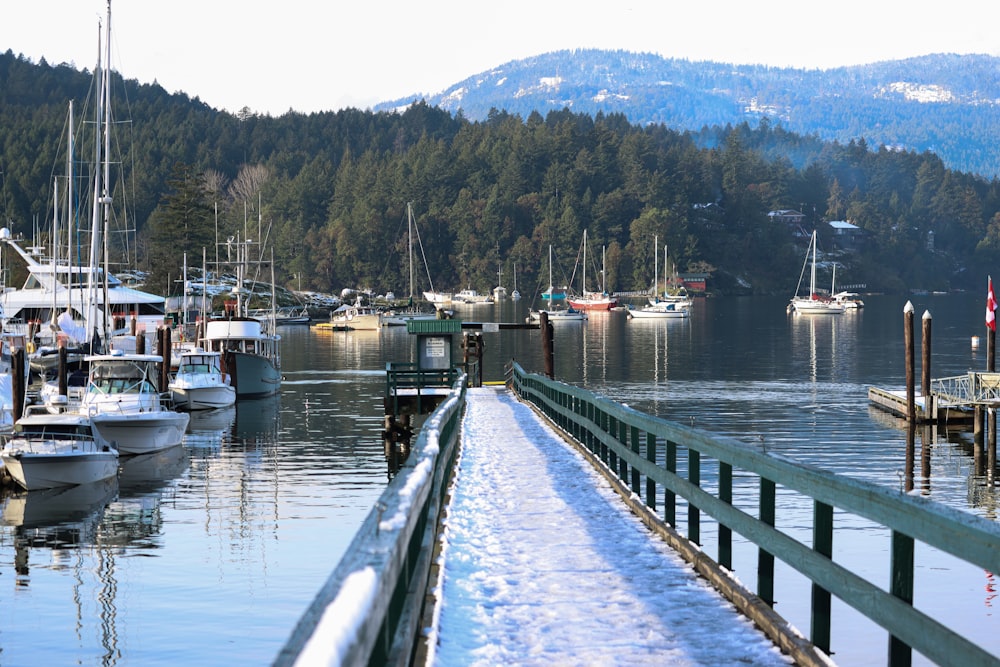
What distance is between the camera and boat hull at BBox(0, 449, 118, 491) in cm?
3228

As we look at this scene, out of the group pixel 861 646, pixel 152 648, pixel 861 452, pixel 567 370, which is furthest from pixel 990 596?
pixel 567 370

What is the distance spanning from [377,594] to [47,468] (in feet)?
98.6

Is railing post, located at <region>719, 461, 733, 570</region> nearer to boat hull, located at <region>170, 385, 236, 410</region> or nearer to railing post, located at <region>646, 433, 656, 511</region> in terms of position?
railing post, located at <region>646, 433, 656, 511</region>

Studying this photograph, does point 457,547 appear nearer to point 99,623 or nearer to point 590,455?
point 590,455

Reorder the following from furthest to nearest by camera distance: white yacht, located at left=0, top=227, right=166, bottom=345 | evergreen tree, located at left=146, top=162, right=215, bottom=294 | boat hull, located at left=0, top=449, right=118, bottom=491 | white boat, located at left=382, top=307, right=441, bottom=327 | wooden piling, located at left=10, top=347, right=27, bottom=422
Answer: white boat, located at left=382, top=307, right=441, bottom=327 < evergreen tree, located at left=146, top=162, right=215, bottom=294 < white yacht, located at left=0, top=227, right=166, bottom=345 < wooden piling, located at left=10, top=347, right=27, bottom=422 < boat hull, located at left=0, top=449, right=118, bottom=491

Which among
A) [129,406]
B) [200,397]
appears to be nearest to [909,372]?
[129,406]

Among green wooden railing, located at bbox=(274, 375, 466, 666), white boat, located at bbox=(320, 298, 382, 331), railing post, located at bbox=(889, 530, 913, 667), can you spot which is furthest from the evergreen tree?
railing post, located at bbox=(889, 530, 913, 667)

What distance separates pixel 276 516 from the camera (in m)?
29.7

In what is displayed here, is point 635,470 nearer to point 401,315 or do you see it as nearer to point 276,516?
point 276,516

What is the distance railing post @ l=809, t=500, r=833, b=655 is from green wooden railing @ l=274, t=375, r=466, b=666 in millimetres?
2638

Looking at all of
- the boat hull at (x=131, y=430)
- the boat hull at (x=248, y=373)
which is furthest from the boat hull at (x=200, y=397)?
the boat hull at (x=131, y=430)

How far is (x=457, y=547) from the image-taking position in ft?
38.3

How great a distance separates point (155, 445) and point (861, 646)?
29568mm

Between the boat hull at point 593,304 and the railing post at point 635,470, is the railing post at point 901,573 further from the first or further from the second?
the boat hull at point 593,304
